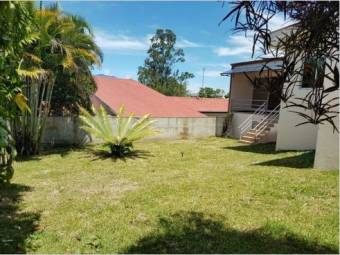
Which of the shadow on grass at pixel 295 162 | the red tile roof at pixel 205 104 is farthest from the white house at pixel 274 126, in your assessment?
the red tile roof at pixel 205 104

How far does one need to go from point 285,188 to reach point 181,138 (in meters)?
12.5

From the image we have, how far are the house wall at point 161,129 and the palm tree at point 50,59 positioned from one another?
Result: 6.96 ft

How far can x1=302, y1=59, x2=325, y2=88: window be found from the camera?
3.02 m

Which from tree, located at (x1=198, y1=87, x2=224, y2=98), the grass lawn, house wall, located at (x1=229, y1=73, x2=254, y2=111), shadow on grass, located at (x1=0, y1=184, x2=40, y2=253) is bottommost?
shadow on grass, located at (x1=0, y1=184, x2=40, y2=253)

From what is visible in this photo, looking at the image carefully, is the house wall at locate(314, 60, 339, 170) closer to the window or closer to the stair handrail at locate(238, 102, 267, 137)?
the window

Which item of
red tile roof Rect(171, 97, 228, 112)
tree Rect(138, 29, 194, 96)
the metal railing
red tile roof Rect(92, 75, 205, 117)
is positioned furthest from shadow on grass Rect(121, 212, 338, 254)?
tree Rect(138, 29, 194, 96)

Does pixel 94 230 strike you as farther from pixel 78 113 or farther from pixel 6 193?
pixel 78 113

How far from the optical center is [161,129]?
19734 millimetres

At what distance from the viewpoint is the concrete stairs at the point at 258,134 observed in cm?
1816

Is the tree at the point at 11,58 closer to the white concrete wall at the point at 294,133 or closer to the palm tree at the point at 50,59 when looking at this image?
the palm tree at the point at 50,59

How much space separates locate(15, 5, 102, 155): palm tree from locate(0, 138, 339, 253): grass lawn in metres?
1.92

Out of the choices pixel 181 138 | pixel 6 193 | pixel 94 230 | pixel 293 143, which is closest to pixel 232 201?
pixel 94 230

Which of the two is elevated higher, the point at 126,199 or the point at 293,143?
the point at 293,143

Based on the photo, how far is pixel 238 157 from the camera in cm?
1359
